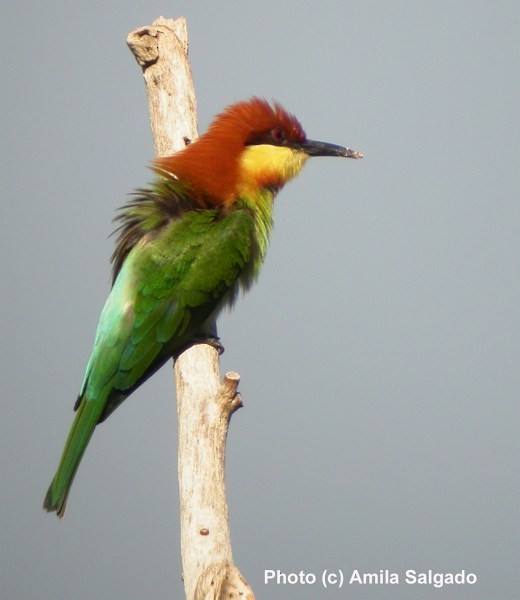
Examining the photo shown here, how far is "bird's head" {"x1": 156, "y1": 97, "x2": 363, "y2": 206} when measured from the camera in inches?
181

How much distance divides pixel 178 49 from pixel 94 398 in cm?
164

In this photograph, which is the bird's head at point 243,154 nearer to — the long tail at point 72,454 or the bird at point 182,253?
the bird at point 182,253

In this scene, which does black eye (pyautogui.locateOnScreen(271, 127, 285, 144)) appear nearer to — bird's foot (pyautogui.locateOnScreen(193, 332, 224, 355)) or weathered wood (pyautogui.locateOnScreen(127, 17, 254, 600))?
weathered wood (pyautogui.locateOnScreen(127, 17, 254, 600))

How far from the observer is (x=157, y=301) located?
4.38 metres

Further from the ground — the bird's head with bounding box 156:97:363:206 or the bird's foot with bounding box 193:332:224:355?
the bird's head with bounding box 156:97:363:206

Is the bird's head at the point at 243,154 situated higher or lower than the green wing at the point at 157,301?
higher

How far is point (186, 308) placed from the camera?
4465 mm

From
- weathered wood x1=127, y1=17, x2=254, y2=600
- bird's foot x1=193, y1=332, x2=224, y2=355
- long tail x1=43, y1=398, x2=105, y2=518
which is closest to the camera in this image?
weathered wood x1=127, y1=17, x2=254, y2=600

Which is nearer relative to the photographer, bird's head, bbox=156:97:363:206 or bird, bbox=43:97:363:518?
bird, bbox=43:97:363:518

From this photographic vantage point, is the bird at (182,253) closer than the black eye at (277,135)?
Yes

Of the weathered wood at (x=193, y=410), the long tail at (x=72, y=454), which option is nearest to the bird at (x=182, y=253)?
the long tail at (x=72, y=454)

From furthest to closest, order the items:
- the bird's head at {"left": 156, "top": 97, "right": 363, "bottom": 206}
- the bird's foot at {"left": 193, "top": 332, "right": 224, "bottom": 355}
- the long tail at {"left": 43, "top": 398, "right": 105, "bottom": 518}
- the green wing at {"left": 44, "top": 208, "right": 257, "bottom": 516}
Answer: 1. the bird's head at {"left": 156, "top": 97, "right": 363, "bottom": 206}
2. the bird's foot at {"left": 193, "top": 332, "right": 224, "bottom": 355}
3. the green wing at {"left": 44, "top": 208, "right": 257, "bottom": 516}
4. the long tail at {"left": 43, "top": 398, "right": 105, "bottom": 518}

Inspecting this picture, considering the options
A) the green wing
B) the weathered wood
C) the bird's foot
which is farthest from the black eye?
the bird's foot

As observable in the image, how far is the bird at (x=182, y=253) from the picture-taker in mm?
4254
